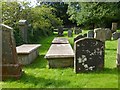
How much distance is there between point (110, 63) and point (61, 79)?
112 inches

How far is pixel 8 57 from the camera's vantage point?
20.9 feet

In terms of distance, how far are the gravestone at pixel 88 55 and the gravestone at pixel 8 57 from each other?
176 cm

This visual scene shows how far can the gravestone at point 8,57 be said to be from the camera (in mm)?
6297

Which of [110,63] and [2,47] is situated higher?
[2,47]

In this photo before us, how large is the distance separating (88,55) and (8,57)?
90.8 inches

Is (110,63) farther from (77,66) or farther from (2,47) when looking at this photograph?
(2,47)

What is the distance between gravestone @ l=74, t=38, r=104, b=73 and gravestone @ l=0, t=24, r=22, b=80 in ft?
5.78

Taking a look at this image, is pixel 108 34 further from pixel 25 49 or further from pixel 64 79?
pixel 64 79

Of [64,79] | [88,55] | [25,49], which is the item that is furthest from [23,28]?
[64,79]

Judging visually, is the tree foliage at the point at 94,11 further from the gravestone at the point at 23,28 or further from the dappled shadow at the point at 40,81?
the dappled shadow at the point at 40,81

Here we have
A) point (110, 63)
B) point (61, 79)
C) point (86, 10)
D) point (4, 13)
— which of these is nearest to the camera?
point (61, 79)

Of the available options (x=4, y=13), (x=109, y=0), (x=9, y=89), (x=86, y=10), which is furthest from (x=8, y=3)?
(x=86, y=10)

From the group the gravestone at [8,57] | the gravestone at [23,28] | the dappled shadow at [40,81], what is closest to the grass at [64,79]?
the dappled shadow at [40,81]

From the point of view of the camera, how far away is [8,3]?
53.2 ft
